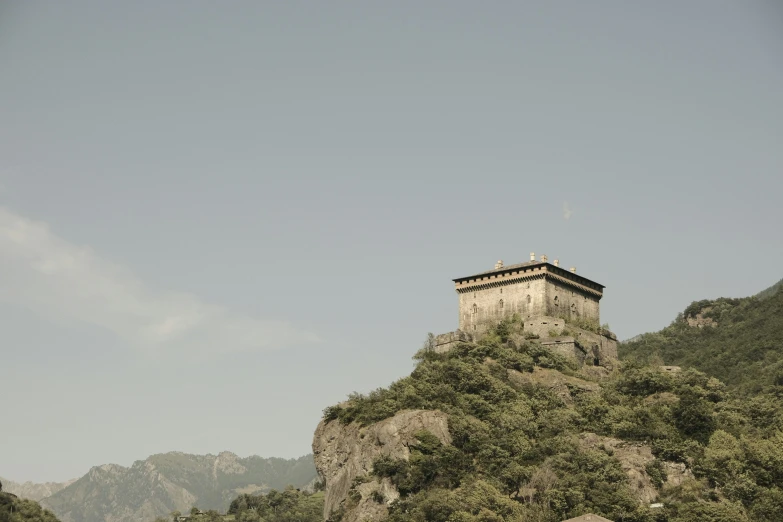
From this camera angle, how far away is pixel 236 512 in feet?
567

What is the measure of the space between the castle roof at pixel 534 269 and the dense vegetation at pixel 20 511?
201 feet

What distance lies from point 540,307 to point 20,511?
7043 centimetres

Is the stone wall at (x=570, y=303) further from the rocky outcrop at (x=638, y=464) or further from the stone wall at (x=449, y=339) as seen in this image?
the rocky outcrop at (x=638, y=464)

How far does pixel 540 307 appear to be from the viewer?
290 feet

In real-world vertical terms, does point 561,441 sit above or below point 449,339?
below

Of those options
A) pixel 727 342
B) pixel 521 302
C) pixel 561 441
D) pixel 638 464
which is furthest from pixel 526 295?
pixel 727 342

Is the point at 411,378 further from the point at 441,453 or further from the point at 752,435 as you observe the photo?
the point at 752,435

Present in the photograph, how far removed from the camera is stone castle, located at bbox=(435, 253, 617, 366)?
87.5 metres

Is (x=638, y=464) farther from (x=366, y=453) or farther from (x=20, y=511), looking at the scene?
(x=20, y=511)

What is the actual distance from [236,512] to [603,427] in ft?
363

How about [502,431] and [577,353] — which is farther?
[577,353]

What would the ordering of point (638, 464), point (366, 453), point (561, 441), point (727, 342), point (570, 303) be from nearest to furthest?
point (638, 464) → point (561, 441) → point (366, 453) → point (570, 303) → point (727, 342)

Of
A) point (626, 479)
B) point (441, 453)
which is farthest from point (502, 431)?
point (626, 479)

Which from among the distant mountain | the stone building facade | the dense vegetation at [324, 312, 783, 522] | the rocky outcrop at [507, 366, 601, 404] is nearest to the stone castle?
the stone building facade
